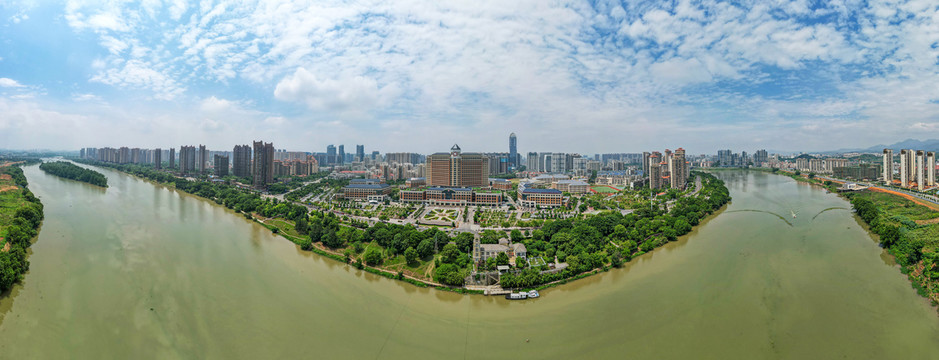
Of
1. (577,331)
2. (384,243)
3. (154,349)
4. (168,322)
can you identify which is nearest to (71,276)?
(168,322)

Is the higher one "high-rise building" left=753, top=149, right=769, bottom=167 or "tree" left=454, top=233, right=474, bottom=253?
"high-rise building" left=753, top=149, right=769, bottom=167

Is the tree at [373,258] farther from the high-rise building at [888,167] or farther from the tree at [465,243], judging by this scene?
the high-rise building at [888,167]

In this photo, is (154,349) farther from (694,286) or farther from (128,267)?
(694,286)

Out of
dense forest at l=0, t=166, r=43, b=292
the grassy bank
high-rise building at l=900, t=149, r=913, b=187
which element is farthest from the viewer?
high-rise building at l=900, t=149, r=913, b=187

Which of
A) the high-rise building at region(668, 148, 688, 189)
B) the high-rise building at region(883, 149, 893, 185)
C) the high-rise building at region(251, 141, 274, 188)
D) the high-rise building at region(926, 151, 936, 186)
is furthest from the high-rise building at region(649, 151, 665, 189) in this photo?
the high-rise building at region(251, 141, 274, 188)

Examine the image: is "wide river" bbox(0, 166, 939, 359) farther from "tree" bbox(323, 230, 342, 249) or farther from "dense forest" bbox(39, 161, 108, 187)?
"dense forest" bbox(39, 161, 108, 187)

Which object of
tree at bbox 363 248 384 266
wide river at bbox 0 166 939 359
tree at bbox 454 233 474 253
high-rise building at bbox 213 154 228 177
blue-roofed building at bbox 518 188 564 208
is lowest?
wide river at bbox 0 166 939 359
